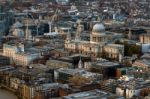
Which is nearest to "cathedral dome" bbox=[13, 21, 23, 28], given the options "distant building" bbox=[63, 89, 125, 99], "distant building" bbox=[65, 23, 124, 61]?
"distant building" bbox=[65, 23, 124, 61]

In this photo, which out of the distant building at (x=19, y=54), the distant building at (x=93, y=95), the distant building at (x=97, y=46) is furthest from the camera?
the distant building at (x=97, y=46)

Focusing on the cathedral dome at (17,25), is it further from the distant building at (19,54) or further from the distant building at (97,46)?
the distant building at (19,54)

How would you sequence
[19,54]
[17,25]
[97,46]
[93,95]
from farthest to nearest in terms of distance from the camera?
[17,25]
[97,46]
[19,54]
[93,95]

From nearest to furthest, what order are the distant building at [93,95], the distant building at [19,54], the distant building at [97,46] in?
the distant building at [93,95], the distant building at [19,54], the distant building at [97,46]

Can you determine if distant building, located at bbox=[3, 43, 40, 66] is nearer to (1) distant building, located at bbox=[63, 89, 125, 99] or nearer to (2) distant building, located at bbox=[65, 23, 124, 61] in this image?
(2) distant building, located at bbox=[65, 23, 124, 61]

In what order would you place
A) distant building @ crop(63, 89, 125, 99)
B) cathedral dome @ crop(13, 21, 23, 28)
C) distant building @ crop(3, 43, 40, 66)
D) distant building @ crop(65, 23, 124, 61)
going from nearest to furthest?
distant building @ crop(63, 89, 125, 99), distant building @ crop(3, 43, 40, 66), distant building @ crop(65, 23, 124, 61), cathedral dome @ crop(13, 21, 23, 28)

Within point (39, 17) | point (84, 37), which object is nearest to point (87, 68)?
point (84, 37)

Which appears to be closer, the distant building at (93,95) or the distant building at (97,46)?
the distant building at (93,95)

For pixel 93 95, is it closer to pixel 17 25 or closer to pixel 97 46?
pixel 97 46

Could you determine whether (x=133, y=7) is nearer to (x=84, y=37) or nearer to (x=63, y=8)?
(x=63, y=8)

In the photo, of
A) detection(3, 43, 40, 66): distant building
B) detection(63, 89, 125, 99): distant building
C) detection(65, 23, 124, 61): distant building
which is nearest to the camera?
detection(63, 89, 125, 99): distant building

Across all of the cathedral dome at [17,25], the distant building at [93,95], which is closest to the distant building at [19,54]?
the cathedral dome at [17,25]

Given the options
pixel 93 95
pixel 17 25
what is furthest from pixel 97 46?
pixel 93 95
